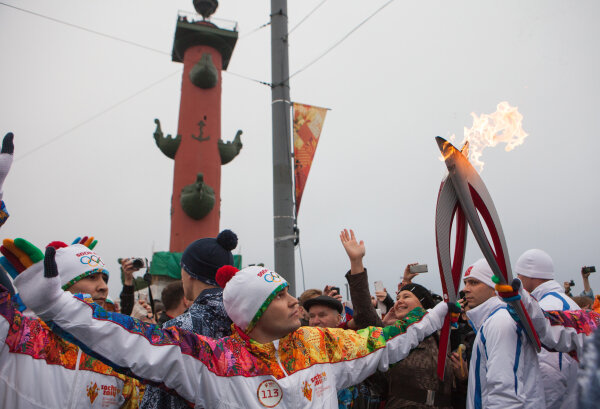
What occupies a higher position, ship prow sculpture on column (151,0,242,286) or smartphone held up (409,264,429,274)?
ship prow sculpture on column (151,0,242,286)

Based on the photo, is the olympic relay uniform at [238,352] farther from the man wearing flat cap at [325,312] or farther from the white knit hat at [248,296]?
the man wearing flat cap at [325,312]

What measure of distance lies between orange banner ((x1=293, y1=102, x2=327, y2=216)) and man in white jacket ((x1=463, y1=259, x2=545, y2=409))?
3374 mm

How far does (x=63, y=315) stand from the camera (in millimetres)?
1438

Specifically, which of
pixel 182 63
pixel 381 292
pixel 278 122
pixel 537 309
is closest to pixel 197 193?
pixel 182 63

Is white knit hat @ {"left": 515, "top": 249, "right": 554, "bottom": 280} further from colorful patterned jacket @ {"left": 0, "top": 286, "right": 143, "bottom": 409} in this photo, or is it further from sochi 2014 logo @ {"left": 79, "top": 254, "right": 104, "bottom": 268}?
sochi 2014 logo @ {"left": 79, "top": 254, "right": 104, "bottom": 268}

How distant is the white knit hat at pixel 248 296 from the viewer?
199 cm

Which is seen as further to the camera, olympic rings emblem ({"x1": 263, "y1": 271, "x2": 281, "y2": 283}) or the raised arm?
the raised arm

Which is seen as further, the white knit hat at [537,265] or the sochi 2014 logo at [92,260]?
the white knit hat at [537,265]

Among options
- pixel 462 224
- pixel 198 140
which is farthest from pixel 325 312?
pixel 198 140

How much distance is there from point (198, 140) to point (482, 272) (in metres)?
12.6

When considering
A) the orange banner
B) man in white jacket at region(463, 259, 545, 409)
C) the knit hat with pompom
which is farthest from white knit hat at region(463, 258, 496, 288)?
the orange banner

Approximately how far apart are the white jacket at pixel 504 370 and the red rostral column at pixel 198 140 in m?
11.4

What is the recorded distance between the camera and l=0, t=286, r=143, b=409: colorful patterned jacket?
5.88 feet

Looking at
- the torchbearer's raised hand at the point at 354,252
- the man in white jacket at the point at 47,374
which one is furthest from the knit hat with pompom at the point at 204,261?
the torchbearer's raised hand at the point at 354,252
